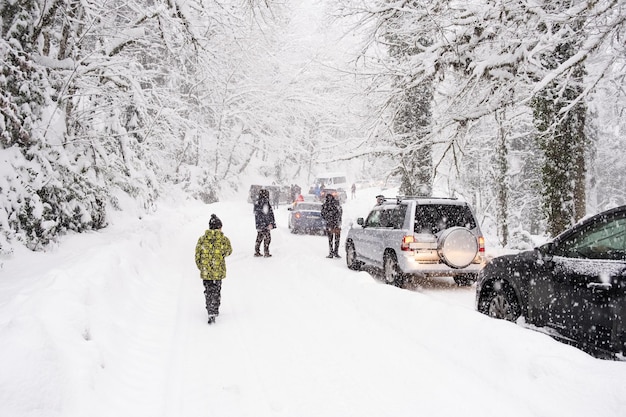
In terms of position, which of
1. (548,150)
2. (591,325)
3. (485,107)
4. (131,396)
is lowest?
(131,396)

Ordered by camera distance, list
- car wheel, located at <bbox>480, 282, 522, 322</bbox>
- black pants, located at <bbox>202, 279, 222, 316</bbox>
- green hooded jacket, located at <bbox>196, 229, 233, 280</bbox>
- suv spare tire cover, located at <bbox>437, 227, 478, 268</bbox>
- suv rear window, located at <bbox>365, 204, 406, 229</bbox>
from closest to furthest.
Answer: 1. car wheel, located at <bbox>480, 282, 522, 322</bbox>
2. black pants, located at <bbox>202, 279, 222, 316</bbox>
3. green hooded jacket, located at <bbox>196, 229, 233, 280</bbox>
4. suv spare tire cover, located at <bbox>437, 227, 478, 268</bbox>
5. suv rear window, located at <bbox>365, 204, 406, 229</bbox>

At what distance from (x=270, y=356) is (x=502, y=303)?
3.27m

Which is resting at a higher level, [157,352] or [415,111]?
[415,111]

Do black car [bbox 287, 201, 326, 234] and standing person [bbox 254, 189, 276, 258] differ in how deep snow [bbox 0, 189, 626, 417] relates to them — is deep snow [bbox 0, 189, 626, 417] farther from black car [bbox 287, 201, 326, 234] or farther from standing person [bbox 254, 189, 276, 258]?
black car [bbox 287, 201, 326, 234]

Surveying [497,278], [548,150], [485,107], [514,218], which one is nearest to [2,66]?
[497,278]

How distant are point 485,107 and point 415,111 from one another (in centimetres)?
604

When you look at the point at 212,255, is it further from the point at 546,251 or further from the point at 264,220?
the point at 264,220

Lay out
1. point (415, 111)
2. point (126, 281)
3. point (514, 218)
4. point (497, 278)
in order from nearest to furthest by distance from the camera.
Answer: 1. point (497, 278)
2. point (126, 281)
3. point (415, 111)
4. point (514, 218)

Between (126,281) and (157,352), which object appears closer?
(157,352)

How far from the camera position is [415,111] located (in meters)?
16.1

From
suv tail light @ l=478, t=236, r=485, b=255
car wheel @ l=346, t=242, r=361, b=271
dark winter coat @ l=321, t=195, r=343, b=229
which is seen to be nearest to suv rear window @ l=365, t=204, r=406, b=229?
car wheel @ l=346, t=242, r=361, b=271

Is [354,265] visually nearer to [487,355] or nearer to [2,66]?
[487,355]

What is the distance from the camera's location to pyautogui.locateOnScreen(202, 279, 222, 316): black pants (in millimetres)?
6895

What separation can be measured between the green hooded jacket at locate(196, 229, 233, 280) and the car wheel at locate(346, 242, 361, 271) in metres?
5.17
